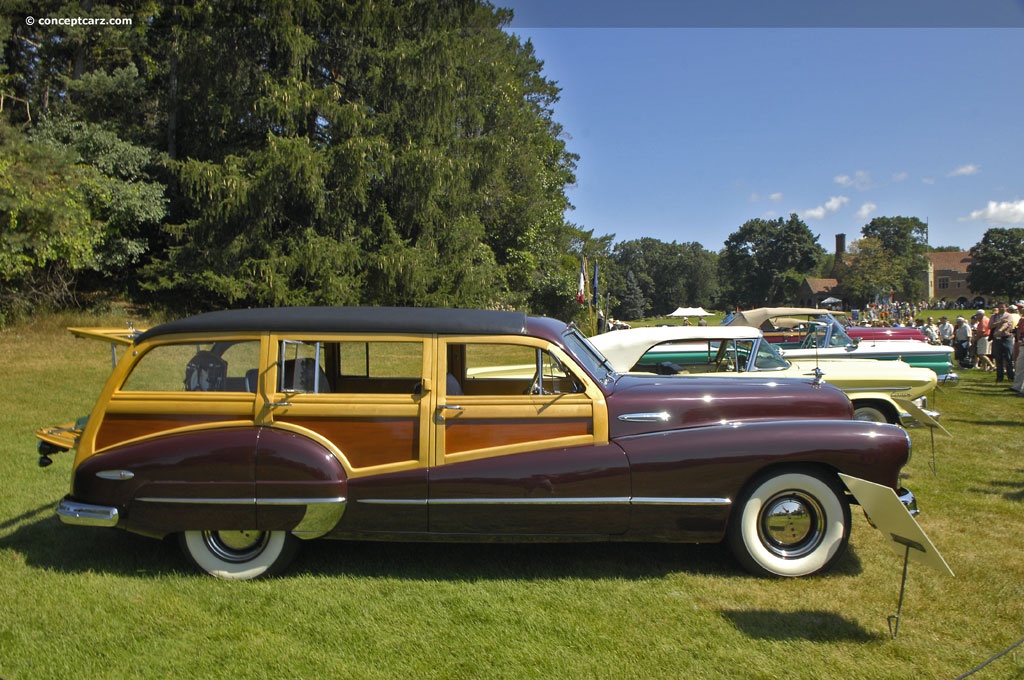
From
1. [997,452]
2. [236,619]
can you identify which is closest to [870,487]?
[236,619]

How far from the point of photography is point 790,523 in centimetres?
432

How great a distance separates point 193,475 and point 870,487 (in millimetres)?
3875

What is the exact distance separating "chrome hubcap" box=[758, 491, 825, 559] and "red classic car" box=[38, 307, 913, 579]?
0.01 meters

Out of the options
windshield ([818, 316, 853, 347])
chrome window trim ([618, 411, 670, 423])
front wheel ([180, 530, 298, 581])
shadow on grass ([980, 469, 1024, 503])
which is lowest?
shadow on grass ([980, 469, 1024, 503])

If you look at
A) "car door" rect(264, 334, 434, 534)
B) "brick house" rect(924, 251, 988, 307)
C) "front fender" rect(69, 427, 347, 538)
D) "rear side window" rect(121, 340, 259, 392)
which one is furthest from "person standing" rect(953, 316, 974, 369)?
"brick house" rect(924, 251, 988, 307)

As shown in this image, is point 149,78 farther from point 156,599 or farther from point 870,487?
point 870,487

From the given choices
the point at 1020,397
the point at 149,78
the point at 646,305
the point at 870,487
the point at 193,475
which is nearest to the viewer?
the point at 870,487

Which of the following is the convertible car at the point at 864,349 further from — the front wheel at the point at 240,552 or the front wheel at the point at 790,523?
the front wheel at the point at 240,552

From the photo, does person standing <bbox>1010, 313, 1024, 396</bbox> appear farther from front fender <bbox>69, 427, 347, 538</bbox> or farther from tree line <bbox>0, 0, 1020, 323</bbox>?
tree line <bbox>0, 0, 1020, 323</bbox>

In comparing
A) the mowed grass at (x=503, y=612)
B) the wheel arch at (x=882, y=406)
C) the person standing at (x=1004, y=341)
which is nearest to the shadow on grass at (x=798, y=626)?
the mowed grass at (x=503, y=612)

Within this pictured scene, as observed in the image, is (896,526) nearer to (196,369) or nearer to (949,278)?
(196,369)

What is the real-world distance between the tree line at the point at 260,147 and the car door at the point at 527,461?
671 inches

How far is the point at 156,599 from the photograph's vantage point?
4.01 meters

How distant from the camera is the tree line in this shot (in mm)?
20156
